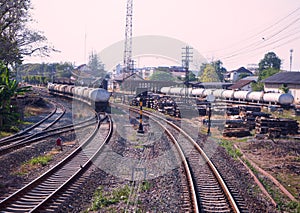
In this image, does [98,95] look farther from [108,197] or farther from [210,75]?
[210,75]

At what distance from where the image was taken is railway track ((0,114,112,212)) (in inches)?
273

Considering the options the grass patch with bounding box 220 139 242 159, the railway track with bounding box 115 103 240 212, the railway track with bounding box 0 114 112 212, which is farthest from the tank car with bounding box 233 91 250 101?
the railway track with bounding box 0 114 112 212

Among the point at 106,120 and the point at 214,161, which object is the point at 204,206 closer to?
the point at 214,161

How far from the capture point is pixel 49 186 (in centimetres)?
835

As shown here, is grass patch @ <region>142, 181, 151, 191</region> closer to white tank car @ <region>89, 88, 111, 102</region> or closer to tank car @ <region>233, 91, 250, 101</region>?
white tank car @ <region>89, 88, 111, 102</region>

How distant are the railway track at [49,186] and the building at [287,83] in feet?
113

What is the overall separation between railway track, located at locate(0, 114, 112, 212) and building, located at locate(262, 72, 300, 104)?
113ft

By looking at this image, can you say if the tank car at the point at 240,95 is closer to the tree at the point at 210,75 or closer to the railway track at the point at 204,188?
the railway track at the point at 204,188

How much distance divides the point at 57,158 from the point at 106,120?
35.3ft

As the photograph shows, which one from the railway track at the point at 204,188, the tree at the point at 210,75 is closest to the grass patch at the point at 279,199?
the railway track at the point at 204,188

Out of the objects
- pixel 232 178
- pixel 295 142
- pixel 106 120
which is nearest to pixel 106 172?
pixel 232 178

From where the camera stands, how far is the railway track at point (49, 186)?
6926 millimetres

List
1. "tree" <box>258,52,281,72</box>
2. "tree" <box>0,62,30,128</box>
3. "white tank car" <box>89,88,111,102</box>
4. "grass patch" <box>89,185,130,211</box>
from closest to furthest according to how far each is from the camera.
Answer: "grass patch" <box>89,185,130,211</box>
"tree" <box>0,62,30,128</box>
"white tank car" <box>89,88,111,102</box>
"tree" <box>258,52,281,72</box>

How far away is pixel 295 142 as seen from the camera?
15.4 meters
